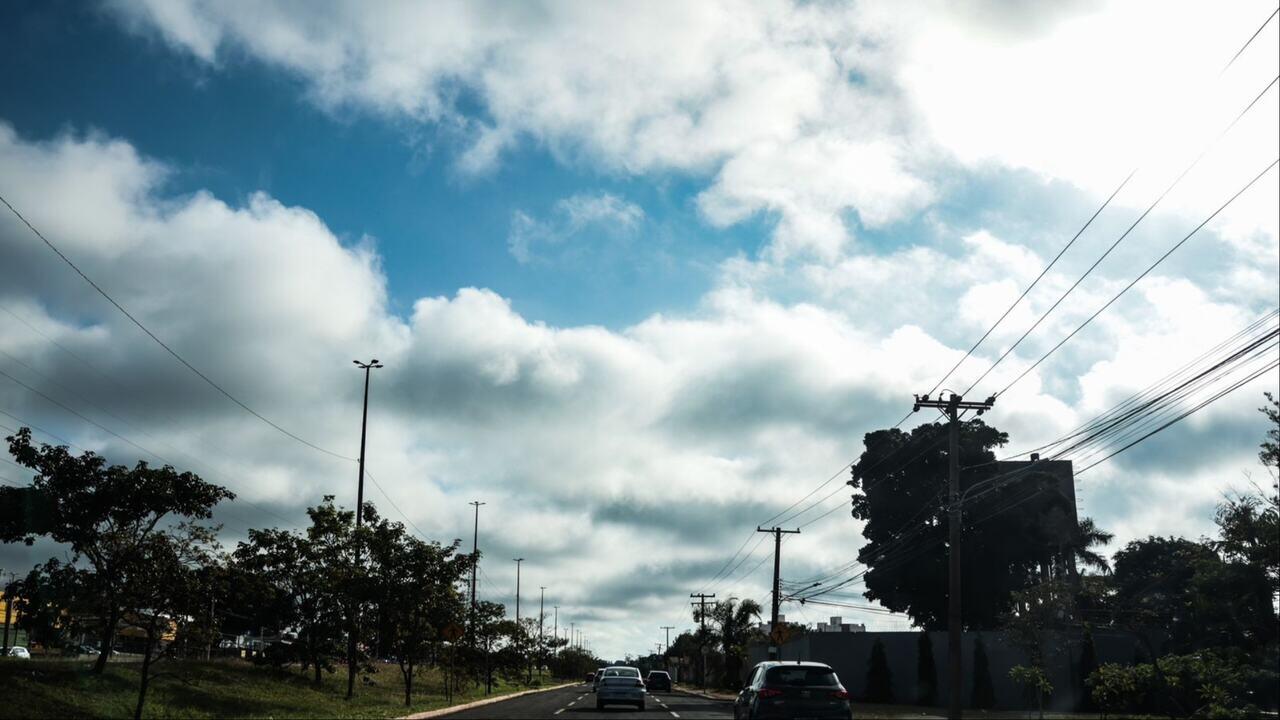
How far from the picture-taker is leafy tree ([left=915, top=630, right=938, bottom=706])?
51.8 meters

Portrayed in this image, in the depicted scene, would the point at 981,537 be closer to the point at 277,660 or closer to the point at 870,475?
the point at 870,475

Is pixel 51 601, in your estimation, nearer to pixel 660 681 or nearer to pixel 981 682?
pixel 981 682

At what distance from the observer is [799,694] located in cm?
1900

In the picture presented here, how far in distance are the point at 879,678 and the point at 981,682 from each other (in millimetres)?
6179

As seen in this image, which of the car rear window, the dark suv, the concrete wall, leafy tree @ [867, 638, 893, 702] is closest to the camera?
the dark suv

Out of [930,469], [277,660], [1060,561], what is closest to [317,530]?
[277,660]

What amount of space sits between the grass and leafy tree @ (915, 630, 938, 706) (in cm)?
2553

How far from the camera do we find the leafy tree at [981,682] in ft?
160

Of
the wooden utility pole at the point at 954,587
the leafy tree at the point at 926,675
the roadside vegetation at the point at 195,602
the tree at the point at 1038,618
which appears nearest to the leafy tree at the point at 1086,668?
the leafy tree at the point at 926,675

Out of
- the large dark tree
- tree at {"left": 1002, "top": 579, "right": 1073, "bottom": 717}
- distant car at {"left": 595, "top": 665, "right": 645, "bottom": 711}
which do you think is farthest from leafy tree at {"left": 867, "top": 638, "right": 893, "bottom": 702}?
distant car at {"left": 595, "top": 665, "right": 645, "bottom": 711}

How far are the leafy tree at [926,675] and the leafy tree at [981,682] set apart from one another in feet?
8.02

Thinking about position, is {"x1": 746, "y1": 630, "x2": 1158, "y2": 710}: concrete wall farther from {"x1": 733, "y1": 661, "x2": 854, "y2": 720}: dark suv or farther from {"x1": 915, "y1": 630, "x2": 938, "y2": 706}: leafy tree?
{"x1": 733, "y1": 661, "x2": 854, "y2": 720}: dark suv

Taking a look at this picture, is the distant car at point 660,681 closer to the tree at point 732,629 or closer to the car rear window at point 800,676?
the tree at point 732,629

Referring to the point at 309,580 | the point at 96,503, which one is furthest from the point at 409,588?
the point at 96,503
